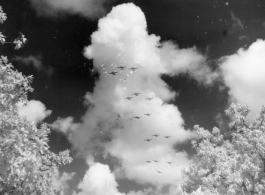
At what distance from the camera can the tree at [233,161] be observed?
1469cm

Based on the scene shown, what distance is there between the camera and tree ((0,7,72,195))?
825 centimetres

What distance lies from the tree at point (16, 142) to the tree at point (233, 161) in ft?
36.7

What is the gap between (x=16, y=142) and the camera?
841 centimetres

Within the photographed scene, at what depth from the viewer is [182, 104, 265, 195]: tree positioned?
14.7 m

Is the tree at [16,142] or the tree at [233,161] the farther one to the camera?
the tree at [233,161]

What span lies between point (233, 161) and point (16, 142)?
1360 cm

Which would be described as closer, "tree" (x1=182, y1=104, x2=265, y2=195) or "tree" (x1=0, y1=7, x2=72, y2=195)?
"tree" (x1=0, y1=7, x2=72, y2=195)

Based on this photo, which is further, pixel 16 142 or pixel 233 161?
pixel 233 161

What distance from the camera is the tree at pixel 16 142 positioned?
8250 millimetres

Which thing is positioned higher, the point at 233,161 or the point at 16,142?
the point at 233,161

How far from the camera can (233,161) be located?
52.8ft

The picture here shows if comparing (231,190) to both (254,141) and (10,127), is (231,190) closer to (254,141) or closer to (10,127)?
(254,141)

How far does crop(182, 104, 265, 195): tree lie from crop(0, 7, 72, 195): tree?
1120 centimetres

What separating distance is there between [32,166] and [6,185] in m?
2.07
